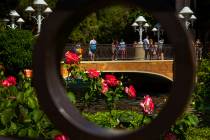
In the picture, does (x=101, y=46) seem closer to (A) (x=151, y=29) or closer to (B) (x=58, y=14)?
(A) (x=151, y=29)

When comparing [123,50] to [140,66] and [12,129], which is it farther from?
[12,129]

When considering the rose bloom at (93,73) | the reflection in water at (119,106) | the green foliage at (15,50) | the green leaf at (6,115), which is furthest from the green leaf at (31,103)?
the green foliage at (15,50)

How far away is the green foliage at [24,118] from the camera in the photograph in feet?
19.1

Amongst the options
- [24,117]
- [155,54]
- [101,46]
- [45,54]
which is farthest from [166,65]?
[45,54]

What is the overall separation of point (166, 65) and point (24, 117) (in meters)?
20.5

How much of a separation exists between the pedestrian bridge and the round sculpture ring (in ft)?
71.1

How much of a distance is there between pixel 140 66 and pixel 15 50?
7.53 metres

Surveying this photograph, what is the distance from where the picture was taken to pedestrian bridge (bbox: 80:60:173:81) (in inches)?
1031

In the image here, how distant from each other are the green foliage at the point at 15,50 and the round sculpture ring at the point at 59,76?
1658 centimetres

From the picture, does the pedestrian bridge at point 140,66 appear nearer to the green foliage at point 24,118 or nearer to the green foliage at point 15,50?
the green foliage at point 15,50

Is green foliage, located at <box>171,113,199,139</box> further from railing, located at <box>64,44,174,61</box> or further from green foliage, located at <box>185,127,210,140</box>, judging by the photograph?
railing, located at <box>64,44,174,61</box>

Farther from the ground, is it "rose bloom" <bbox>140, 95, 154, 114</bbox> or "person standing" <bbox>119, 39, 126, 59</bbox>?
"person standing" <bbox>119, 39, 126, 59</bbox>

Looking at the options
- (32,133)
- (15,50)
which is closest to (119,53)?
(15,50)

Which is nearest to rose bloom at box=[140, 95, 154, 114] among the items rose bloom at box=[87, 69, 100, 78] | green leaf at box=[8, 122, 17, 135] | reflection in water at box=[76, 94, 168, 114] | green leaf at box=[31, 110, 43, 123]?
reflection in water at box=[76, 94, 168, 114]
